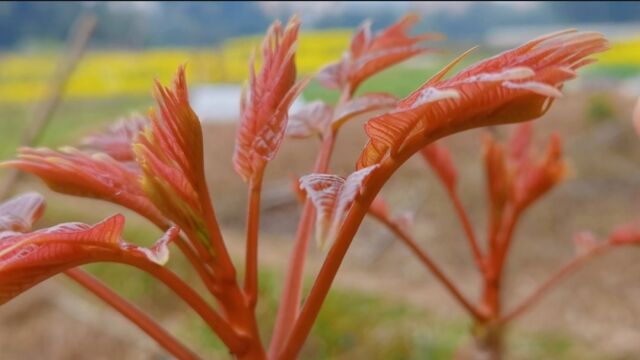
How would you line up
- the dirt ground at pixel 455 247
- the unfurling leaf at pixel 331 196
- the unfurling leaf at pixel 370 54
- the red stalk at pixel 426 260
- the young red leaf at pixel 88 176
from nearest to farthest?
the unfurling leaf at pixel 331 196
the young red leaf at pixel 88 176
the unfurling leaf at pixel 370 54
the red stalk at pixel 426 260
the dirt ground at pixel 455 247

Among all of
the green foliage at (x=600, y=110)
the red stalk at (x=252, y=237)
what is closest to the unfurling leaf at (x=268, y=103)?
the red stalk at (x=252, y=237)

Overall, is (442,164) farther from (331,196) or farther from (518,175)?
(331,196)

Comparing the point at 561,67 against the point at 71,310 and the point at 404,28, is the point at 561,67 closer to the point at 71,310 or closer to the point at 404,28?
the point at 404,28

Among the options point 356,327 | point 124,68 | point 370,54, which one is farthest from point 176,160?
point 124,68

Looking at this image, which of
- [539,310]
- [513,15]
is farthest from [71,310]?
[513,15]

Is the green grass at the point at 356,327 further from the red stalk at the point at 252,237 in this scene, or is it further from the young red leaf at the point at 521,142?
the red stalk at the point at 252,237

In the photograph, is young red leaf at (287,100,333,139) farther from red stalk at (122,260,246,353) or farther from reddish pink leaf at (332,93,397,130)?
red stalk at (122,260,246,353)
